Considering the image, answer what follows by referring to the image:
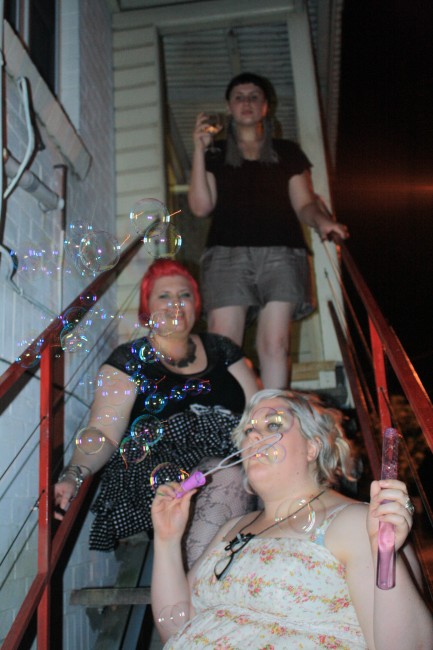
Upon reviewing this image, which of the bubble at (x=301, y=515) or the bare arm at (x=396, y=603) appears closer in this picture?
the bare arm at (x=396, y=603)

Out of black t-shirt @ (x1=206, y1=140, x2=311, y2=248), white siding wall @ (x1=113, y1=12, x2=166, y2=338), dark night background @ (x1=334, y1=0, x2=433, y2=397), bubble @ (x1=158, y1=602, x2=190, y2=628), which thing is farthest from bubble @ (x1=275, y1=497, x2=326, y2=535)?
dark night background @ (x1=334, y1=0, x2=433, y2=397)

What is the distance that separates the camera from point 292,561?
1683 mm

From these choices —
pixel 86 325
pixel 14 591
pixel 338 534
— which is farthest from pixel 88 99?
pixel 338 534

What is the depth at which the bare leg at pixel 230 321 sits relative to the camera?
11.7 feet

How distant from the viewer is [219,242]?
3.70 metres

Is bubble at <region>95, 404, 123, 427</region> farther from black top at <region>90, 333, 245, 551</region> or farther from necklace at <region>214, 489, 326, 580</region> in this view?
necklace at <region>214, 489, 326, 580</region>

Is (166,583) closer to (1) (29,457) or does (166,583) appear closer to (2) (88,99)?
(1) (29,457)

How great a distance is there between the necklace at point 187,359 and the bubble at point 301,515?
3.41 feet

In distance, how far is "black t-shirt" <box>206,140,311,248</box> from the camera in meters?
3.68

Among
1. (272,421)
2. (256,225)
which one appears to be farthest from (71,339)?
(256,225)

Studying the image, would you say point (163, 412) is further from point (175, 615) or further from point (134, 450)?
point (175, 615)

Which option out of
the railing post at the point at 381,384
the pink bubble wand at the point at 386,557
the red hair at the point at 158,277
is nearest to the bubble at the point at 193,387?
the red hair at the point at 158,277

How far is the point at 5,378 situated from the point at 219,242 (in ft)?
6.23

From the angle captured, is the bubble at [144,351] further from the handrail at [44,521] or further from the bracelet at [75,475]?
the bracelet at [75,475]
